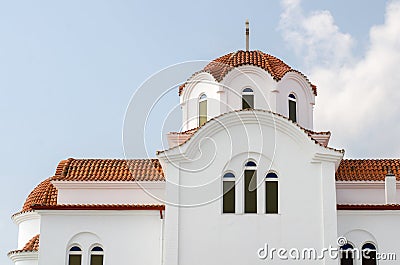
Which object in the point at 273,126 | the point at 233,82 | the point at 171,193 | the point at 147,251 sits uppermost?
the point at 233,82

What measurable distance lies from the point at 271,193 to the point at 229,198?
4.47 feet

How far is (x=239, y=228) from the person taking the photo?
24500mm

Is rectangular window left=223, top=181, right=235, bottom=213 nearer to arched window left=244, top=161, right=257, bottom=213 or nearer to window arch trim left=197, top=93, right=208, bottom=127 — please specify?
arched window left=244, top=161, right=257, bottom=213

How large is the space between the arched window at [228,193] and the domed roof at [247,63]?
488 cm

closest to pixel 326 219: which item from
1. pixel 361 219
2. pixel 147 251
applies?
pixel 361 219

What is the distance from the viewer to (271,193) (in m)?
25.0

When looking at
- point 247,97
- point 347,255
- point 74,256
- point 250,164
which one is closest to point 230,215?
point 250,164

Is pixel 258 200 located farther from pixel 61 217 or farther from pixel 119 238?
pixel 61 217

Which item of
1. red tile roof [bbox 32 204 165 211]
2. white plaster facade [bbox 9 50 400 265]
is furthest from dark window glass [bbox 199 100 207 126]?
red tile roof [bbox 32 204 165 211]

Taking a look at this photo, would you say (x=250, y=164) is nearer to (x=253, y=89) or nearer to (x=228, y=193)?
(x=228, y=193)

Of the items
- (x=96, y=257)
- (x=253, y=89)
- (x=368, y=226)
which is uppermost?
(x=253, y=89)

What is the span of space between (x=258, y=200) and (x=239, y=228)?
1.12 metres

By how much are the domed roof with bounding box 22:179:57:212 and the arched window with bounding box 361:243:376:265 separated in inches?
469

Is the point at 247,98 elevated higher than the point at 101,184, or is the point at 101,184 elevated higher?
the point at 247,98
